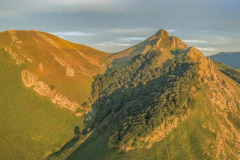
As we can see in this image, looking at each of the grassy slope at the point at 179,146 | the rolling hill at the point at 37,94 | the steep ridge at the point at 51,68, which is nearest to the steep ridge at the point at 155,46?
the steep ridge at the point at 51,68

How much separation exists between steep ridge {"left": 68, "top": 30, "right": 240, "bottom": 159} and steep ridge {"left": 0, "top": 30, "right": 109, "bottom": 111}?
10551 millimetres

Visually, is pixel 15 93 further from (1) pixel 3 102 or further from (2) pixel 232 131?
(2) pixel 232 131

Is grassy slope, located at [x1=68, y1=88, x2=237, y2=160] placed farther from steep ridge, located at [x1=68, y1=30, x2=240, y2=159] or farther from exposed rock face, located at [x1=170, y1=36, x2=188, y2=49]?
exposed rock face, located at [x1=170, y1=36, x2=188, y2=49]

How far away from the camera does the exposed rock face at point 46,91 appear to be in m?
105

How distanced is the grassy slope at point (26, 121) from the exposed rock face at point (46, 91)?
2.60 m

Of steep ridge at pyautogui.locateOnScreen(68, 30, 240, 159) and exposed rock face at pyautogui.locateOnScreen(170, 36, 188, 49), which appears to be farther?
exposed rock face at pyautogui.locateOnScreen(170, 36, 188, 49)

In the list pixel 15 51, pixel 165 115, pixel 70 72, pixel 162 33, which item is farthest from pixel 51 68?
pixel 162 33

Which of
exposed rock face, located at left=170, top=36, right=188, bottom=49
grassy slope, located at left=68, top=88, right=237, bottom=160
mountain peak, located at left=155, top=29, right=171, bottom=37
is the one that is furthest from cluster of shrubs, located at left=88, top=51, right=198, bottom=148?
mountain peak, located at left=155, top=29, right=171, bottom=37

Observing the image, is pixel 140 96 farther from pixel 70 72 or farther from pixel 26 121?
pixel 26 121

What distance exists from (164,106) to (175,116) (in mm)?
6083

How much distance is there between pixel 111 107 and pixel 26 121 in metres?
42.4

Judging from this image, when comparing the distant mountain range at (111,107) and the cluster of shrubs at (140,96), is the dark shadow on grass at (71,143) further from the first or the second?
the cluster of shrubs at (140,96)

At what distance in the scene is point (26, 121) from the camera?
90.1 m

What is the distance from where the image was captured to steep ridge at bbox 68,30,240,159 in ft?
229
